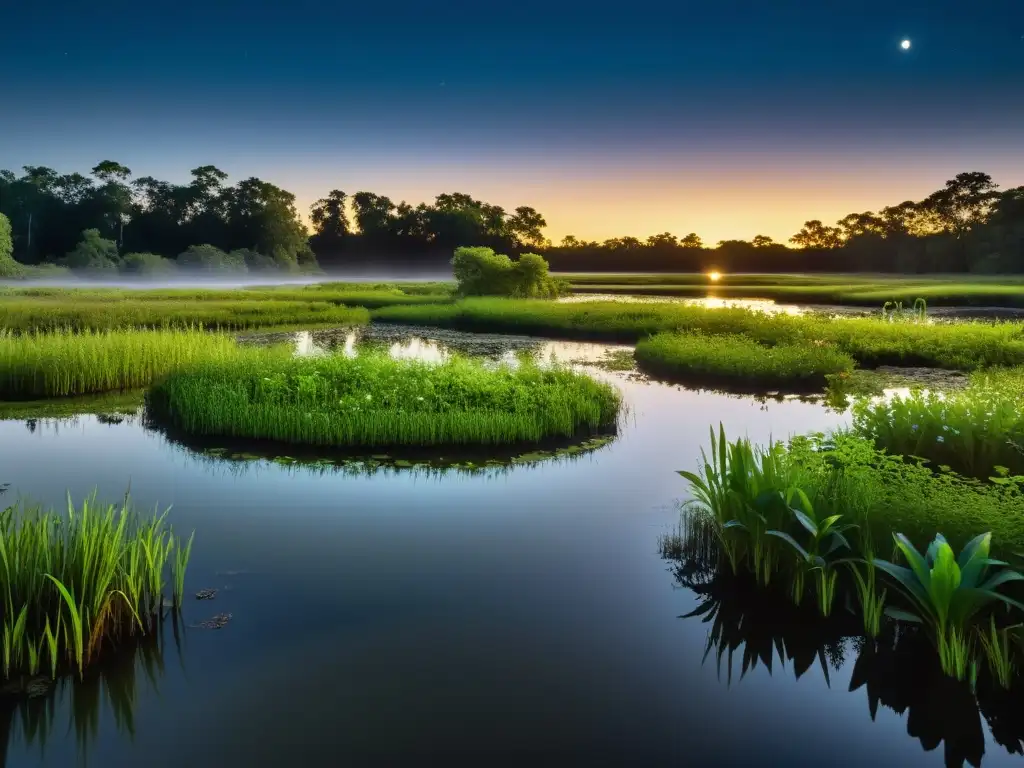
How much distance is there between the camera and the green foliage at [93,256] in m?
45.9

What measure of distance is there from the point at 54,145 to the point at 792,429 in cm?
4480

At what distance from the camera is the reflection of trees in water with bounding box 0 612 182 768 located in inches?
187

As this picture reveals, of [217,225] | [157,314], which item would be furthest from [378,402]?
[217,225]

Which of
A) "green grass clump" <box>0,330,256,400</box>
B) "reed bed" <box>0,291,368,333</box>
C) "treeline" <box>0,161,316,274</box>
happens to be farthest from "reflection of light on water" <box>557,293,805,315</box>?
"green grass clump" <box>0,330,256,400</box>

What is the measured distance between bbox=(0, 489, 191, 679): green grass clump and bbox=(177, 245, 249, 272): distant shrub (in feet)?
165

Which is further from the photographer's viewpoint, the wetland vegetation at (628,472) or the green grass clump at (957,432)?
the green grass clump at (957,432)

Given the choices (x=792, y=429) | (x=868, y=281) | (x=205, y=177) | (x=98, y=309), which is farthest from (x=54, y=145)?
(x=868, y=281)

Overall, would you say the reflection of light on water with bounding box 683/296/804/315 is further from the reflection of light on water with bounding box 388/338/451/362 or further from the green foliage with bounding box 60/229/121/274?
the green foliage with bounding box 60/229/121/274

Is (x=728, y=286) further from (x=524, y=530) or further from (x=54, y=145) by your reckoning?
(x=524, y=530)

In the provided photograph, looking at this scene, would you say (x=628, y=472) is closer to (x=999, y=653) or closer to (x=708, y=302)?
(x=999, y=653)

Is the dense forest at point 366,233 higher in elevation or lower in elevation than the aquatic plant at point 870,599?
higher

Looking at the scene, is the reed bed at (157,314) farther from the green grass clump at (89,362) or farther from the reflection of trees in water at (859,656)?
the reflection of trees in water at (859,656)

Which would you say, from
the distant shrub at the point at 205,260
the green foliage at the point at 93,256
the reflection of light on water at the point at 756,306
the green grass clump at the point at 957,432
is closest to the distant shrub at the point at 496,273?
the reflection of light on water at the point at 756,306

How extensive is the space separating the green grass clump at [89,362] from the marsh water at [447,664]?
7478 mm
